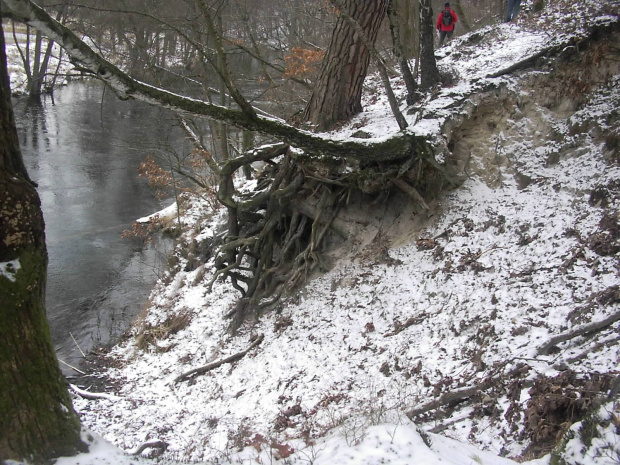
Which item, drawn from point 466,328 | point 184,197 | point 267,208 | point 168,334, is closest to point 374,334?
point 466,328

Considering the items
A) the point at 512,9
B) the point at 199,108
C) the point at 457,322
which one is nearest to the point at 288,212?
the point at 199,108

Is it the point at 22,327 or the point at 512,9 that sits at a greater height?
the point at 512,9

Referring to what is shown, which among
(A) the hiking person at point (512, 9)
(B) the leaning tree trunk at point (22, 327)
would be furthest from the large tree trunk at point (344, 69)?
(B) the leaning tree trunk at point (22, 327)

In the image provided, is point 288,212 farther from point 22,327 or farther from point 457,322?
point 22,327

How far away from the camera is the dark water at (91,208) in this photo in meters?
11.0

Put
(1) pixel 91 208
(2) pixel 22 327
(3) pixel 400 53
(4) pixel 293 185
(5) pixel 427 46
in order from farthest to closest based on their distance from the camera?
(1) pixel 91 208 → (4) pixel 293 185 → (5) pixel 427 46 → (3) pixel 400 53 → (2) pixel 22 327

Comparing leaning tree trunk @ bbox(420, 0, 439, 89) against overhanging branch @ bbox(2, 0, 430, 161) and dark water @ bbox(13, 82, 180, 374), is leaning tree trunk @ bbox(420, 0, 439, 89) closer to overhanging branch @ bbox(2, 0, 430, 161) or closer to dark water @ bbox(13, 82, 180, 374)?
overhanging branch @ bbox(2, 0, 430, 161)

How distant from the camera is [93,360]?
29.4 feet

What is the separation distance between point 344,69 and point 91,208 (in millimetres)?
11863

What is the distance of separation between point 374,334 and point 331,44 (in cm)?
488

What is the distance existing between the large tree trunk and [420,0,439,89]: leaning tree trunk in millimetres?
659

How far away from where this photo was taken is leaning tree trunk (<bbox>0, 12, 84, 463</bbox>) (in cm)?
304

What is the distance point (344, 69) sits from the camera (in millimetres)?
7809

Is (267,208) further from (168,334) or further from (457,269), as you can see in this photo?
(457,269)
